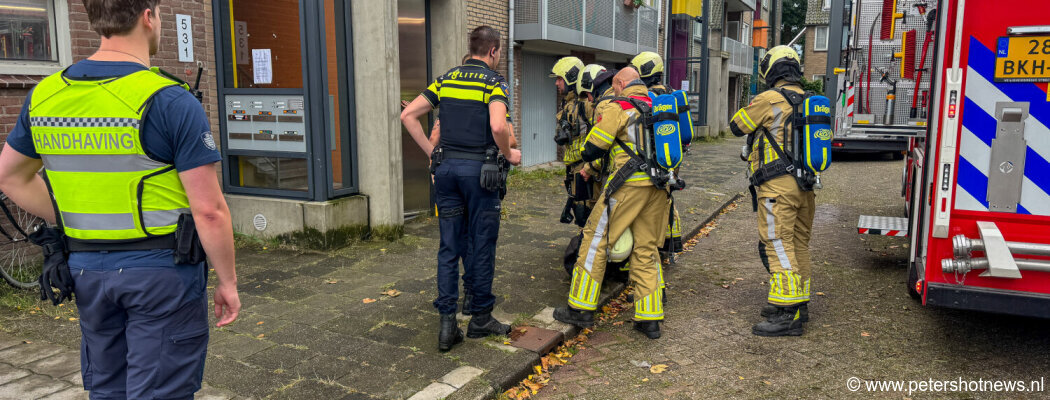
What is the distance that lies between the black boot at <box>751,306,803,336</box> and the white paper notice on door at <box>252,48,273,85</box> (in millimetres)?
5028

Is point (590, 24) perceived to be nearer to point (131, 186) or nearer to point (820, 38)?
point (131, 186)

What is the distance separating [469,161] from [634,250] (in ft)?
4.32

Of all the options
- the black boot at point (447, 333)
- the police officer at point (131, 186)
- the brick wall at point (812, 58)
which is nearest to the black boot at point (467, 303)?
the black boot at point (447, 333)

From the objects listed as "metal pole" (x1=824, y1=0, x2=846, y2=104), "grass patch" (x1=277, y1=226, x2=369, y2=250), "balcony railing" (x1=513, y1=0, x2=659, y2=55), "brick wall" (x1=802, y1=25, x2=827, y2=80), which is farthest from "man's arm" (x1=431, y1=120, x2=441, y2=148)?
"brick wall" (x1=802, y1=25, x2=827, y2=80)

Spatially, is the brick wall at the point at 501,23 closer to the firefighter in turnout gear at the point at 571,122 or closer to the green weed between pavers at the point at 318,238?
the green weed between pavers at the point at 318,238

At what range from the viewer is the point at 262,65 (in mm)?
6918

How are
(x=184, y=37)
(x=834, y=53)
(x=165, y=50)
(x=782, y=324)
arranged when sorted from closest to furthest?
(x=782, y=324) → (x=165, y=50) → (x=184, y=37) → (x=834, y=53)

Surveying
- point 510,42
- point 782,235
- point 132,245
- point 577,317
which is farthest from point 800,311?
point 510,42

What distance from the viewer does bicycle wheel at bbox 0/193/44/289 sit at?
17.1 feet

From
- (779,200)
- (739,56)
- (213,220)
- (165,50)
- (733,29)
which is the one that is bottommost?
(779,200)

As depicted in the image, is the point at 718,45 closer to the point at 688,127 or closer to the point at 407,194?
the point at 407,194

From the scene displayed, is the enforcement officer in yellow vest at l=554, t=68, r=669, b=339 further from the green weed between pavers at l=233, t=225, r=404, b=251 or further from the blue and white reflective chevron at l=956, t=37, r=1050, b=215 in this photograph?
the green weed between pavers at l=233, t=225, r=404, b=251

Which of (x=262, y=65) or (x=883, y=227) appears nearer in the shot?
(x=883, y=227)

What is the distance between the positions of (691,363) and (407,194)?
5.03 metres
